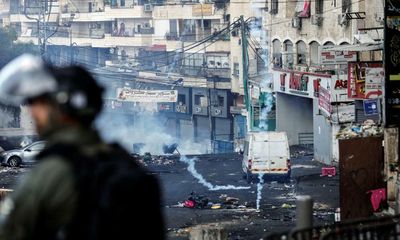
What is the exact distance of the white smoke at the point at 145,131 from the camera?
63.7 m

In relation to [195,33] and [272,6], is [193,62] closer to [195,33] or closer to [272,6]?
[195,33]

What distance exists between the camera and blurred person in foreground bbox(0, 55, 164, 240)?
3906 mm

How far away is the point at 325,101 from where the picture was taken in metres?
38.3

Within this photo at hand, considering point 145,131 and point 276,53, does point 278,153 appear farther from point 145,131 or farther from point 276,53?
point 145,131

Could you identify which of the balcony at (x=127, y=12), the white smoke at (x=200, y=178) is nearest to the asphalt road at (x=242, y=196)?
the white smoke at (x=200, y=178)

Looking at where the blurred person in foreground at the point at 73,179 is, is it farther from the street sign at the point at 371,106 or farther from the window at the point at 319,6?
the window at the point at 319,6

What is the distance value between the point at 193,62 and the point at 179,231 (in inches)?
1742

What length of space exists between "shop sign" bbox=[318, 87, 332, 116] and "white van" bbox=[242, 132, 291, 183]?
429cm

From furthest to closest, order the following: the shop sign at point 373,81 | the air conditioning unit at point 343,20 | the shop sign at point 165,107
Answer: the shop sign at point 165,107, the air conditioning unit at point 343,20, the shop sign at point 373,81

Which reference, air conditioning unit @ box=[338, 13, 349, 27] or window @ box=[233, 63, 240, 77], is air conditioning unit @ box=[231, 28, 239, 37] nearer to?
window @ box=[233, 63, 240, 77]

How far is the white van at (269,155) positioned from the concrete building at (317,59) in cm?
343

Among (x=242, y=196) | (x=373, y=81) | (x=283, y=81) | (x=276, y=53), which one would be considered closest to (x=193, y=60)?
(x=276, y=53)

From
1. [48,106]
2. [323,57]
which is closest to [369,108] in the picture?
[323,57]

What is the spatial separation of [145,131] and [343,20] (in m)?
30.2
